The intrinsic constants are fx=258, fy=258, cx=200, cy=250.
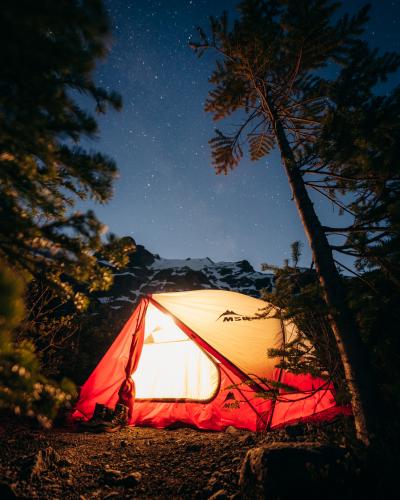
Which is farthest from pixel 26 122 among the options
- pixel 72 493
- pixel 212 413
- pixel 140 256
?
pixel 140 256

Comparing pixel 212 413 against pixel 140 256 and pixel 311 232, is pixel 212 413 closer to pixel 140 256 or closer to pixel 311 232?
pixel 311 232

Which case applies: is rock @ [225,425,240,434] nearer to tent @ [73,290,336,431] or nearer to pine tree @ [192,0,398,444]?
tent @ [73,290,336,431]

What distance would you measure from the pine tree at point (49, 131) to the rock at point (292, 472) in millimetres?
2416

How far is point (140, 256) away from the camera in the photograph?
92938 mm

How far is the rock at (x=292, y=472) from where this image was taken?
237 cm

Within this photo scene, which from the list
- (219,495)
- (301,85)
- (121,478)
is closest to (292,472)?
(219,495)

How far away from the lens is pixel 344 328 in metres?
3.38

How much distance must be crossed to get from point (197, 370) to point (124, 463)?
2.96 m

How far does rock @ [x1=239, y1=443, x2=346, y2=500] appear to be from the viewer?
2.37 meters

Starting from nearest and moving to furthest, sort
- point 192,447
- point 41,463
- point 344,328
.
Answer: point 41,463, point 344,328, point 192,447

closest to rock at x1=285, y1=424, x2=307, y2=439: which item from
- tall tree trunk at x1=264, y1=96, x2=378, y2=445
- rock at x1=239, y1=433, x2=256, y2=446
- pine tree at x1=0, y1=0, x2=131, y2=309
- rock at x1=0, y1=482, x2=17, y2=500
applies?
rock at x1=239, y1=433, x2=256, y2=446

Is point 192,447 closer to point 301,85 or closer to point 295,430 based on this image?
point 295,430

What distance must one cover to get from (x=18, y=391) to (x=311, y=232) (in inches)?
158

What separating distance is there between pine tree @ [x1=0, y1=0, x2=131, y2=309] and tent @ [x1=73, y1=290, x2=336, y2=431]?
3.32 metres
